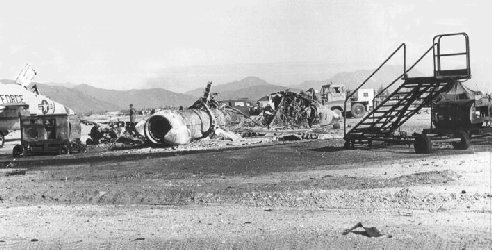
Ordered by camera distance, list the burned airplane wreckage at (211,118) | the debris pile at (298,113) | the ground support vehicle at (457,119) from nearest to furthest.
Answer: the ground support vehicle at (457,119), the burned airplane wreckage at (211,118), the debris pile at (298,113)

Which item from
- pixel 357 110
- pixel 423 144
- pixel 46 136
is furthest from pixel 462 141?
pixel 357 110

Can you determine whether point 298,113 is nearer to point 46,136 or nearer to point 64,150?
point 64,150

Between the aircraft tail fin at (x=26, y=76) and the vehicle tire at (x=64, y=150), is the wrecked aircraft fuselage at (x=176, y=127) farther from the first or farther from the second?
the aircraft tail fin at (x=26, y=76)

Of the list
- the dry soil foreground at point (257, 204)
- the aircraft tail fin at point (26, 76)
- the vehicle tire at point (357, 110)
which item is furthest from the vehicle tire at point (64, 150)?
the vehicle tire at point (357, 110)

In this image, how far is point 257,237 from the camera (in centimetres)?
736

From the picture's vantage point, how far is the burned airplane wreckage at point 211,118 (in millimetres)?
22562

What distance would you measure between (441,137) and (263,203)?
10364 millimetres

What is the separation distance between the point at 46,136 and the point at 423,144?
45.3 feet

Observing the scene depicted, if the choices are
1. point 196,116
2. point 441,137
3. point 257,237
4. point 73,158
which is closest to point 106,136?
point 196,116

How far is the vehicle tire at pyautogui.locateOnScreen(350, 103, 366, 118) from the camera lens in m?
44.8

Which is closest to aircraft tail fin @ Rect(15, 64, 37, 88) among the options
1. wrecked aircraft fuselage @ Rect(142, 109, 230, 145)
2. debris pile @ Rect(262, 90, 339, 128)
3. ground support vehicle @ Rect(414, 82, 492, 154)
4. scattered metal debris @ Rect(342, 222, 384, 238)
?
wrecked aircraft fuselage @ Rect(142, 109, 230, 145)

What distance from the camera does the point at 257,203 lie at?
9.70 metres

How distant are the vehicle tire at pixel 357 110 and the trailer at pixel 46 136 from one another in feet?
90.5

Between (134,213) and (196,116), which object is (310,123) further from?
(134,213)
